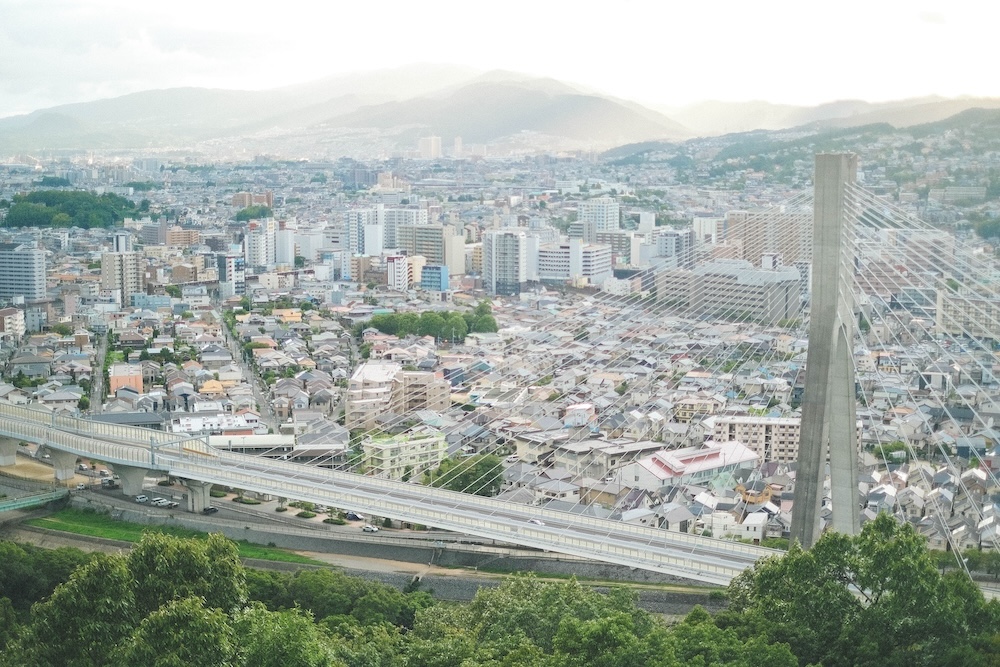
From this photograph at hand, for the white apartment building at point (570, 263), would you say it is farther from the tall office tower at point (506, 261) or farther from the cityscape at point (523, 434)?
the tall office tower at point (506, 261)

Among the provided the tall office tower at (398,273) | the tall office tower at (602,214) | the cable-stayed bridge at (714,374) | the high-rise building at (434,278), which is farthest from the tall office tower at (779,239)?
the tall office tower at (602,214)

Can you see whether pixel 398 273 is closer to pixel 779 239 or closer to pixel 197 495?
pixel 779 239

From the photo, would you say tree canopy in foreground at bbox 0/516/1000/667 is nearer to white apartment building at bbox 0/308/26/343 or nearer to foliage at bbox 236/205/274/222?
white apartment building at bbox 0/308/26/343

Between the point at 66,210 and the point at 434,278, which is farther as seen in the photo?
the point at 66,210

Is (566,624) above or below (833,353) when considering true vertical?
below

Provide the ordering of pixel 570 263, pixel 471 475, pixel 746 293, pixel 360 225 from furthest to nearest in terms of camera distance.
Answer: pixel 360 225, pixel 570 263, pixel 746 293, pixel 471 475

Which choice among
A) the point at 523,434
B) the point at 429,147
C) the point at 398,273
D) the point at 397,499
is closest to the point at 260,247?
the point at 398,273
